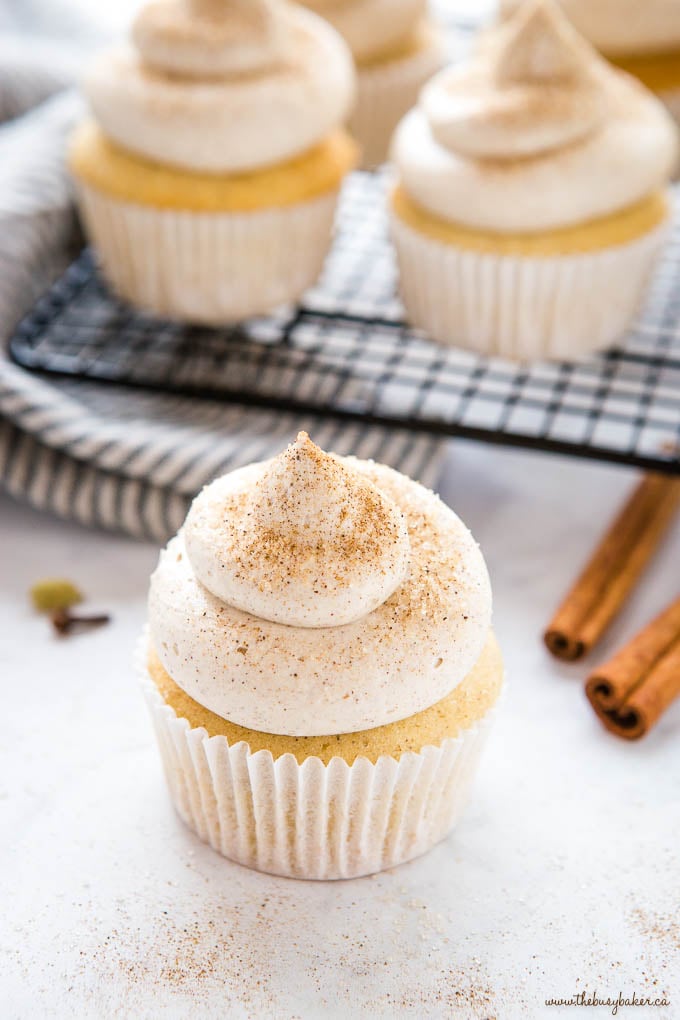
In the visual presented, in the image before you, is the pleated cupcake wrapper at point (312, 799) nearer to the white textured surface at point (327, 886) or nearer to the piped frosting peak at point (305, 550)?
the white textured surface at point (327, 886)

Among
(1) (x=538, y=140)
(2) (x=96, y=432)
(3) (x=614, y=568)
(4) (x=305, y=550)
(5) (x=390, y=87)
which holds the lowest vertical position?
(2) (x=96, y=432)

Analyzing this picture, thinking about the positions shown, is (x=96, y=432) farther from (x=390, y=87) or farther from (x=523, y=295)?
(x=390, y=87)

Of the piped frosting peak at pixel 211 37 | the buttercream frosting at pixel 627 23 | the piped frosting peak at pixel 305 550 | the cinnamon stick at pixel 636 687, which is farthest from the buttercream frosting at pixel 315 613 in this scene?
the buttercream frosting at pixel 627 23

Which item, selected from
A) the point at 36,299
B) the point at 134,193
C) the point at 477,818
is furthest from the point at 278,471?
the point at 36,299

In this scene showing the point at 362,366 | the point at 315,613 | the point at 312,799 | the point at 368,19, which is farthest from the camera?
the point at 368,19

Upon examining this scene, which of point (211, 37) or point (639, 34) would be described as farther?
point (639, 34)

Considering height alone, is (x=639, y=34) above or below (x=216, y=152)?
above

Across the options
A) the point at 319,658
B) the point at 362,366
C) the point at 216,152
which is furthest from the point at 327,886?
the point at 216,152

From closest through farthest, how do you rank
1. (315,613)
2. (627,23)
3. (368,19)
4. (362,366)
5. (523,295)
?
(315,613)
(523,295)
(362,366)
(627,23)
(368,19)
